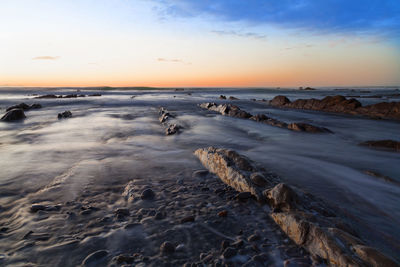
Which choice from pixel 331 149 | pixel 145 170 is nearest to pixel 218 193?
pixel 145 170

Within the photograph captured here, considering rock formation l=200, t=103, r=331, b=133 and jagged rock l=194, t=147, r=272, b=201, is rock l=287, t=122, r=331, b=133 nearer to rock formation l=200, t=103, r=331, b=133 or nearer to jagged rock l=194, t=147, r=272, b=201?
rock formation l=200, t=103, r=331, b=133

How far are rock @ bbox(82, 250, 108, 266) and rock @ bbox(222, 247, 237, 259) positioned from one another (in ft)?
2.90

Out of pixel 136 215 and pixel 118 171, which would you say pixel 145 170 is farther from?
pixel 136 215

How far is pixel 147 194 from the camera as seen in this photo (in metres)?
2.59

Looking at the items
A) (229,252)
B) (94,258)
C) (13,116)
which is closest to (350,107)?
(229,252)

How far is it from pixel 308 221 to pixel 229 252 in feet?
2.43

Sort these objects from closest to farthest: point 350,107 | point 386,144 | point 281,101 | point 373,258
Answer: point 373,258
point 386,144
point 350,107
point 281,101

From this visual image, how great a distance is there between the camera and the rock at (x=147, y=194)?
2.56 m

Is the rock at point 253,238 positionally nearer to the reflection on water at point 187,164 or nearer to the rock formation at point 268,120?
the reflection on water at point 187,164

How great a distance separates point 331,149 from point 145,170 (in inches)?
163

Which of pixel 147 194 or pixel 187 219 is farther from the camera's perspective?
pixel 147 194

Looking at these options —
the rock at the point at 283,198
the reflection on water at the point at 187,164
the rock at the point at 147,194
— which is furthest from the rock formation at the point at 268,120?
the rock at the point at 147,194

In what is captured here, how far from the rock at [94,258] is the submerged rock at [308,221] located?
1.49 meters

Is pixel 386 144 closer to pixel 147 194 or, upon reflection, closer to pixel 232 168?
pixel 232 168
